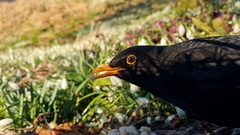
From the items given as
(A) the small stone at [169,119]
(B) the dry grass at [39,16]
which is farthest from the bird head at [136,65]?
(B) the dry grass at [39,16]

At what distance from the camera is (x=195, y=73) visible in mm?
3613

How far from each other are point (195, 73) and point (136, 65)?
437 mm

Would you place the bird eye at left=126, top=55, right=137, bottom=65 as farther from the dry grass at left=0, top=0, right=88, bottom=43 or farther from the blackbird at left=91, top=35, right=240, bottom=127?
the dry grass at left=0, top=0, right=88, bottom=43

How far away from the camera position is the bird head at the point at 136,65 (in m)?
3.83

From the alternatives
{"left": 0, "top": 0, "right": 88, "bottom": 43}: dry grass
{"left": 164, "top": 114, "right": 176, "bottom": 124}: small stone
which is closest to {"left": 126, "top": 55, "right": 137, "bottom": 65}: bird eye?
{"left": 164, "top": 114, "right": 176, "bottom": 124}: small stone

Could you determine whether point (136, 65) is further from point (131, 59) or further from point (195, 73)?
point (195, 73)

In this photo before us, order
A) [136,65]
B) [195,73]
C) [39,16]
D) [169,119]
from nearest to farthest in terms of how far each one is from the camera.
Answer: [195,73]
[136,65]
[169,119]
[39,16]

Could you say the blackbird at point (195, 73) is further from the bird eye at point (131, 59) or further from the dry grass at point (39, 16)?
the dry grass at point (39, 16)

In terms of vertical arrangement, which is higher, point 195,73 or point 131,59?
point 131,59

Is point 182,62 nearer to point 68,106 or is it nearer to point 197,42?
point 197,42

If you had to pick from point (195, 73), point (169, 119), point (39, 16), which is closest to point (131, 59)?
point (195, 73)

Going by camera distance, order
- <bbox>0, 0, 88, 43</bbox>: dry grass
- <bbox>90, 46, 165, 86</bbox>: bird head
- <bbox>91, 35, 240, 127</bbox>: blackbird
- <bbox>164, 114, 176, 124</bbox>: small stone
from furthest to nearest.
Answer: <bbox>0, 0, 88, 43</bbox>: dry grass
<bbox>164, 114, 176, 124</bbox>: small stone
<bbox>90, 46, 165, 86</bbox>: bird head
<bbox>91, 35, 240, 127</bbox>: blackbird

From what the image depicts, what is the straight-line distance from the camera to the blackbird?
11.7 feet

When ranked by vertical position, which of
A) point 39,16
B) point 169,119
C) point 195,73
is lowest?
point 169,119
